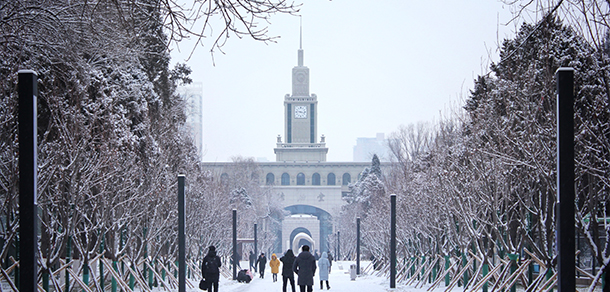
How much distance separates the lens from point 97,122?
1694 cm

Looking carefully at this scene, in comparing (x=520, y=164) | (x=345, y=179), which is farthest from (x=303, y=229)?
(x=520, y=164)

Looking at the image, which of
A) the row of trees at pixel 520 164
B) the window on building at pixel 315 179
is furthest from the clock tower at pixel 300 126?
the row of trees at pixel 520 164

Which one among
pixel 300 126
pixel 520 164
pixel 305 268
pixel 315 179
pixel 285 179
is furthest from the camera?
pixel 300 126

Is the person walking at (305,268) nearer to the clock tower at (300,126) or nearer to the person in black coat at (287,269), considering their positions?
the person in black coat at (287,269)

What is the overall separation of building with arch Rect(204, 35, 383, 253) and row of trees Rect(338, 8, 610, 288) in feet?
180

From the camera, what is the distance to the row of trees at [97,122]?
10539 mm

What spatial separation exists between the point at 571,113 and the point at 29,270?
598 centimetres

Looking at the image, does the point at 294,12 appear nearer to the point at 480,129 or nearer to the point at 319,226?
the point at 480,129

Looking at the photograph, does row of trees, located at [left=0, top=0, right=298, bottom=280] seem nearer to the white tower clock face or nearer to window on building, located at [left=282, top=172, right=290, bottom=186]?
window on building, located at [left=282, top=172, right=290, bottom=186]

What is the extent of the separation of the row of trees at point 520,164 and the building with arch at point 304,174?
5485cm

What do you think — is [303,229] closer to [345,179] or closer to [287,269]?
[345,179]

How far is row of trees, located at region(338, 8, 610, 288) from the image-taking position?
11.7m

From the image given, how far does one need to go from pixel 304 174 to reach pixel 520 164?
274ft

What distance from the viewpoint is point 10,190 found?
11367 millimetres
